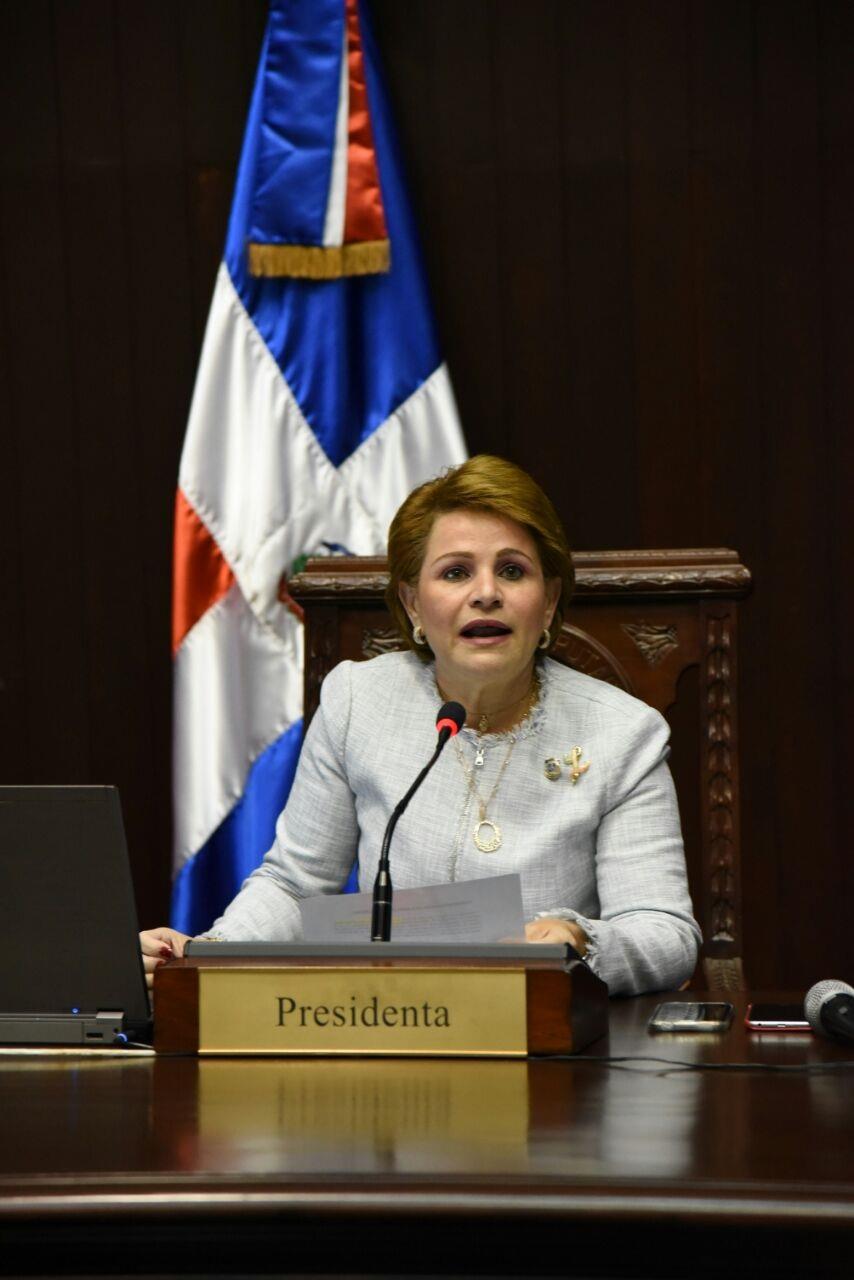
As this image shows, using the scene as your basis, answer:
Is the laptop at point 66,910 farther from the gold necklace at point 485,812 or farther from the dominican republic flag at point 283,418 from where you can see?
the dominican republic flag at point 283,418

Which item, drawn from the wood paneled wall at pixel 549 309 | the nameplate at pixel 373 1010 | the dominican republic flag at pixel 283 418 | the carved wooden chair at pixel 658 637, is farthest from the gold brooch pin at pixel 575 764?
the wood paneled wall at pixel 549 309

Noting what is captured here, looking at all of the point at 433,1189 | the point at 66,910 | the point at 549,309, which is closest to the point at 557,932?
the point at 66,910

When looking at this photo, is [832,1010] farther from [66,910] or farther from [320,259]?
[320,259]

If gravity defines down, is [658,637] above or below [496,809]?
above

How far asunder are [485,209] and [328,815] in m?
1.82

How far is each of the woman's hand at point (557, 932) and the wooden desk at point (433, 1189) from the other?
557mm

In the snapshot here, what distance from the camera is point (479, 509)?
7.77ft

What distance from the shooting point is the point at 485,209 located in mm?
3691

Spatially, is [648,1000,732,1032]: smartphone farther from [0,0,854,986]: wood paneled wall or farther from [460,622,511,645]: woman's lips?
[0,0,854,986]: wood paneled wall

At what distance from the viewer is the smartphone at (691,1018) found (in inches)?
66.9

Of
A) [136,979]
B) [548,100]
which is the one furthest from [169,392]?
[136,979]

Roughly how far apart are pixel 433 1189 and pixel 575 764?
1286 mm

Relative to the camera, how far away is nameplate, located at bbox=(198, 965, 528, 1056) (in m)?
1.50

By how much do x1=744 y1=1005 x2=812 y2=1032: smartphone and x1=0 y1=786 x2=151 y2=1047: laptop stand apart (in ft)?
2.16
